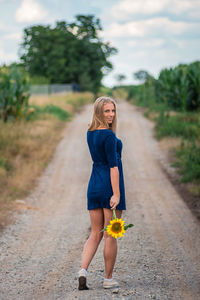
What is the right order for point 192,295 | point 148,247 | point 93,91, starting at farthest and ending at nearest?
point 93,91
point 148,247
point 192,295

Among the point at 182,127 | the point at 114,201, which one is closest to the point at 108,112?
the point at 114,201

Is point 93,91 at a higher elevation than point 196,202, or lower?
higher

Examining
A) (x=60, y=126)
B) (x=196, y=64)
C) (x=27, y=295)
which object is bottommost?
(x=27, y=295)

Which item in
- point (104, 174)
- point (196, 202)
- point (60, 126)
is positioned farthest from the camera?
point (60, 126)

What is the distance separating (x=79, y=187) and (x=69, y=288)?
18.1ft

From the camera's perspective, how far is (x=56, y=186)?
31.7 feet

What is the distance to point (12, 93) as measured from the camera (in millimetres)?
13898

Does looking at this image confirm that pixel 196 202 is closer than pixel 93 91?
Yes

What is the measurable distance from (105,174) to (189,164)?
6.83 meters

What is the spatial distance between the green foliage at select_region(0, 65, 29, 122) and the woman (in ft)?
35.7

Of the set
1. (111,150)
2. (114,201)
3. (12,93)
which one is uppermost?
(12,93)

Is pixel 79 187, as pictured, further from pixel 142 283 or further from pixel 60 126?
pixel 60 126

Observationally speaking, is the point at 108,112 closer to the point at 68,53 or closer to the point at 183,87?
the point at 183,87

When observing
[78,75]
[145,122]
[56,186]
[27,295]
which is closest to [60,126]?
[145,122]
